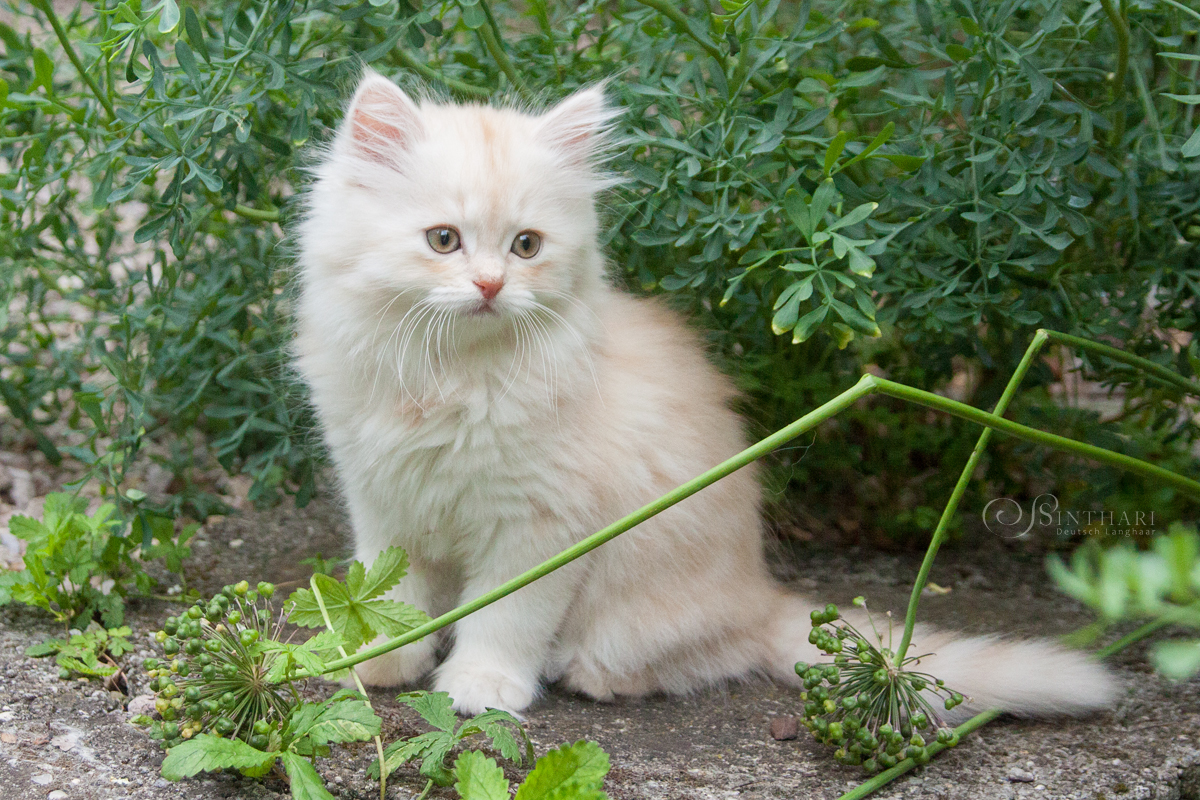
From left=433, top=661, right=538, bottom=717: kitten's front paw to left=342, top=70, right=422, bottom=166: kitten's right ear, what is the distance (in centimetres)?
113

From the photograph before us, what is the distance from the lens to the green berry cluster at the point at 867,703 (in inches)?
68.2

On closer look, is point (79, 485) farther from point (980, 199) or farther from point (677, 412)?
point (980, 199)

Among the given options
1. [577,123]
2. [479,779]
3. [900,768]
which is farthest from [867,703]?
[577,123]

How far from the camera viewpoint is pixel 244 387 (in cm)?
248

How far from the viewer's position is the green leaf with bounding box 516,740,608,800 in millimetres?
1422

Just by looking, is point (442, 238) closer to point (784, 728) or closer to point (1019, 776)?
point (784, 728)

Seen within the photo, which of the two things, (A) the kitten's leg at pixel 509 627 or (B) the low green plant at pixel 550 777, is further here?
(A) the kitten's leg at pixel 509 627

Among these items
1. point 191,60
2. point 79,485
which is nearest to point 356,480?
point 79,485

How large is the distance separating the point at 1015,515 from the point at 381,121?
2.36m

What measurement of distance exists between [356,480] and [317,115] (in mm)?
981

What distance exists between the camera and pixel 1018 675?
1.98m

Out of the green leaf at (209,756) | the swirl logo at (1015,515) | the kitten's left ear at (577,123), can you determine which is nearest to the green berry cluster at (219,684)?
the green leaf at (209,756)

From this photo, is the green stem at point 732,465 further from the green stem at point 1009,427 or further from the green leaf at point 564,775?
the green leaf at point 564,775

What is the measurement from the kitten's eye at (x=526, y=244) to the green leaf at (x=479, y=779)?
0.98m
